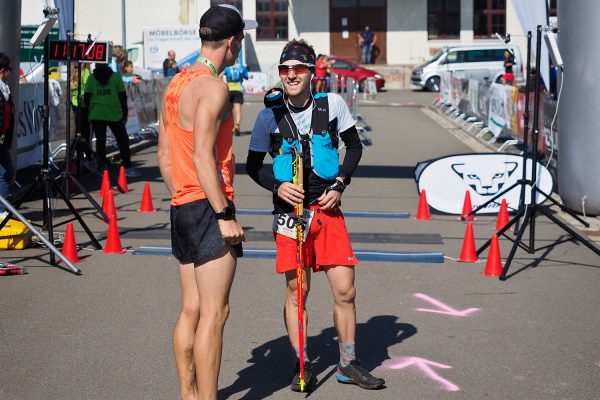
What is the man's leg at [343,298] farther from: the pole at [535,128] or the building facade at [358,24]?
the building facade at [358,24]

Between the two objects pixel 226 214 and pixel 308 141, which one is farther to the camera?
pixel 308 141

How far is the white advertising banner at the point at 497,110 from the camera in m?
21.8

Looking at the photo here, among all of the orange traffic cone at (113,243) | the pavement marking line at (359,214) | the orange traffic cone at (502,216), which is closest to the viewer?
the orange traffic cone at (113,243)

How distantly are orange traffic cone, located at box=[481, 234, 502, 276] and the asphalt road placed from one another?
160 mm

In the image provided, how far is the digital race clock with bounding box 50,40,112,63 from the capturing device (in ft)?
38.9

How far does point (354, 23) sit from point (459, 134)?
29.3m

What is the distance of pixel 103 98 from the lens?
15.4 meters

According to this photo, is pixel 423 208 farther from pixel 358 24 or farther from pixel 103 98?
pixel 358 24

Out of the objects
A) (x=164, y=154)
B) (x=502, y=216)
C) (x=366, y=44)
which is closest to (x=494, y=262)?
(x=502, y=216)

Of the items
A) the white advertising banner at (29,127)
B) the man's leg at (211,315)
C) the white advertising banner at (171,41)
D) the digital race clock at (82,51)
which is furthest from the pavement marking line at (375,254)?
the white advertising banner at (171,41)

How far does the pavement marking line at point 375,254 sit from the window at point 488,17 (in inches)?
1758

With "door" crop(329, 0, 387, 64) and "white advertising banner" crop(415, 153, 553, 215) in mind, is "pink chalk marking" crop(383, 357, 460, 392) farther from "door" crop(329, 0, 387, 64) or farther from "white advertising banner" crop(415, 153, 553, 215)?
"door" crop(329, 0, 387, 64)

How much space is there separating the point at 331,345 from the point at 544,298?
2266 millimetres

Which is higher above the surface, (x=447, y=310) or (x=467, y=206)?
(x=467, y=206)
